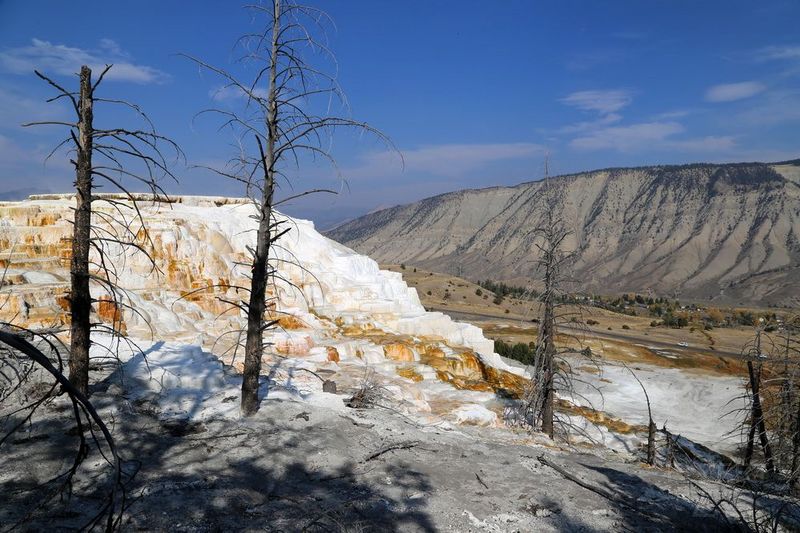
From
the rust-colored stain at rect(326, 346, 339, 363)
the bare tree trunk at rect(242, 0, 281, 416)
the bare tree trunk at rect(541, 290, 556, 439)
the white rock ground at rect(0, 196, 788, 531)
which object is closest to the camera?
the white rock ground at rect(0, 196, 788, 531)

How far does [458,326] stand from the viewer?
28.2 meters

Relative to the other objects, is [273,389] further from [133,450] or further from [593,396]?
[593,396]

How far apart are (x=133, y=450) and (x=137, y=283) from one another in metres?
16.4

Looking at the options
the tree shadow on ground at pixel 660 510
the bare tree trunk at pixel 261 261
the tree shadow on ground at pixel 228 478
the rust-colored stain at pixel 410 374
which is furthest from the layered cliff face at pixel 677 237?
the tree shadow on ground at pixel 228 478

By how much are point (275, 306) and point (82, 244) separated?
1542 centimetres

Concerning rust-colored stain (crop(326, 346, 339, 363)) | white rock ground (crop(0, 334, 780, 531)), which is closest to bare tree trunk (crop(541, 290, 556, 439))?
white rock ground (crop(0, 334, 780, 531))

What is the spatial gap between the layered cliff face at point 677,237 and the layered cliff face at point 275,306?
3531 inches

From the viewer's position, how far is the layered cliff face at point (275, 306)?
16.0 meters

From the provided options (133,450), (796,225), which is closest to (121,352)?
(133,450)

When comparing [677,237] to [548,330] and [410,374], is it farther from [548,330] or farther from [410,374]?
[548,330]

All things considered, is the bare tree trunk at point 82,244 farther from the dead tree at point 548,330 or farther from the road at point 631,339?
the road at point 631,339

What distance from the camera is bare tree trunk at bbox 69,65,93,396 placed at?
7.16 m

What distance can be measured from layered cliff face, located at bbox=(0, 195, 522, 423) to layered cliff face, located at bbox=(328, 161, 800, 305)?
89689 mm

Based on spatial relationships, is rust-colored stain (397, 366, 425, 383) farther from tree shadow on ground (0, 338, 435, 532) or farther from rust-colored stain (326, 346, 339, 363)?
tree shadow on ground (0, 338, 435, 532)
